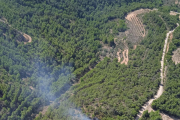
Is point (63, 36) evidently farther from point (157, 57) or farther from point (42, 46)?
point (157, 57)

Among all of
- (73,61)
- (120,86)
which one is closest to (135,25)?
(73,61)

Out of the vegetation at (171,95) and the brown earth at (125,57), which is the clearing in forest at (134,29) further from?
the vegetation at (171,95)

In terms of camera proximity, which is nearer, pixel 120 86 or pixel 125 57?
pixel 120 86

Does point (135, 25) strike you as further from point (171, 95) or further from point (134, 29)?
point (171, 95)

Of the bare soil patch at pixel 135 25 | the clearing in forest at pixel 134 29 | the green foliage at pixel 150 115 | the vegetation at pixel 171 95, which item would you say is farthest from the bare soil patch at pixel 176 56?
the green foliage at pixel 150 115

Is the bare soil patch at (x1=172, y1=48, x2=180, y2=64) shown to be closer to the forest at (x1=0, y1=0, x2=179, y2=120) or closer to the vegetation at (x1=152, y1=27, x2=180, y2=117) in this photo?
the vegetation at (x1=152, y1=27, x2=180, y2=117)

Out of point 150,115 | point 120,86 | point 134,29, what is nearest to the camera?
point 150,115

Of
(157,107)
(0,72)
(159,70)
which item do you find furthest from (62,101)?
→ (159,70)

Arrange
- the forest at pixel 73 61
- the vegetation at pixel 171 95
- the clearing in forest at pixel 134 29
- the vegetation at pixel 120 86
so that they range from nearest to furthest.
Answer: the vegetation at pixel 171 95 → the vegetation at pixel 120 86 → the forest at pixel 73 61 → the clearing in forest at pixel 134 29

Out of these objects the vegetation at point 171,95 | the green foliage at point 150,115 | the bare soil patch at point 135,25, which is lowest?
the green foliage at point 150,115
